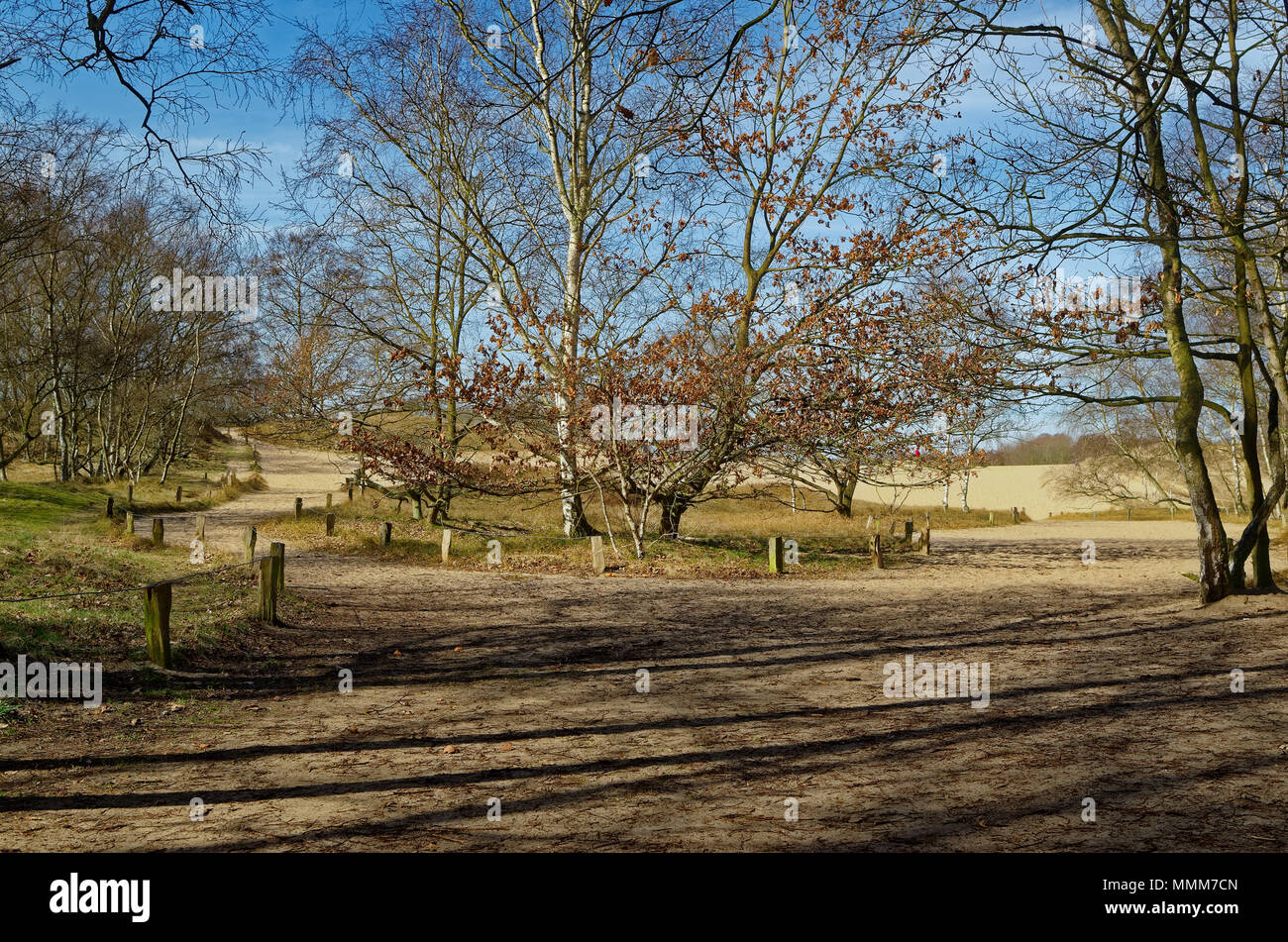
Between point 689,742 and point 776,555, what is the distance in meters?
12.5

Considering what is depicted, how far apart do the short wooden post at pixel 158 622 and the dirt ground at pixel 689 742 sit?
2.25 ft

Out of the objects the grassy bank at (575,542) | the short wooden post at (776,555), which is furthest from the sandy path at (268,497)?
the short wooden post at (776,555)

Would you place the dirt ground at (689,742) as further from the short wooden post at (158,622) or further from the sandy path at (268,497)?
the sandy path at (268,497)

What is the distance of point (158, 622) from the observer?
26.8ft

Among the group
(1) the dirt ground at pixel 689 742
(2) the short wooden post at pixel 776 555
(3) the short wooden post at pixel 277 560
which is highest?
(3) the short wooden post at pixel 277 560

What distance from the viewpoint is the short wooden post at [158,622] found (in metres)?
8.08

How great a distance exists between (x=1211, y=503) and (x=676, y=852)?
11622 mm

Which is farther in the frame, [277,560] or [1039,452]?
[1039,452]

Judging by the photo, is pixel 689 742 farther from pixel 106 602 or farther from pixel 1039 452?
pixel 1039 452

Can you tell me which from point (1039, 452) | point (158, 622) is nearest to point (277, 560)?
point (158, 622)

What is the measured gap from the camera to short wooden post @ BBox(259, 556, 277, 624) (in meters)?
10.7

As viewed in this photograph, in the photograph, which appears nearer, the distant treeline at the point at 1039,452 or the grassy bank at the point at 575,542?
the grassy bank at the point at 575,542

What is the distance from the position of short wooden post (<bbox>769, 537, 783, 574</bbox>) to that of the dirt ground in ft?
18.6

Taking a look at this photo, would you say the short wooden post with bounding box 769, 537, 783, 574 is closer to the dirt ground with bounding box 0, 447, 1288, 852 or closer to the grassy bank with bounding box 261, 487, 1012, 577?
the grassy bank with bounding box 261, 487, 1012, 577
